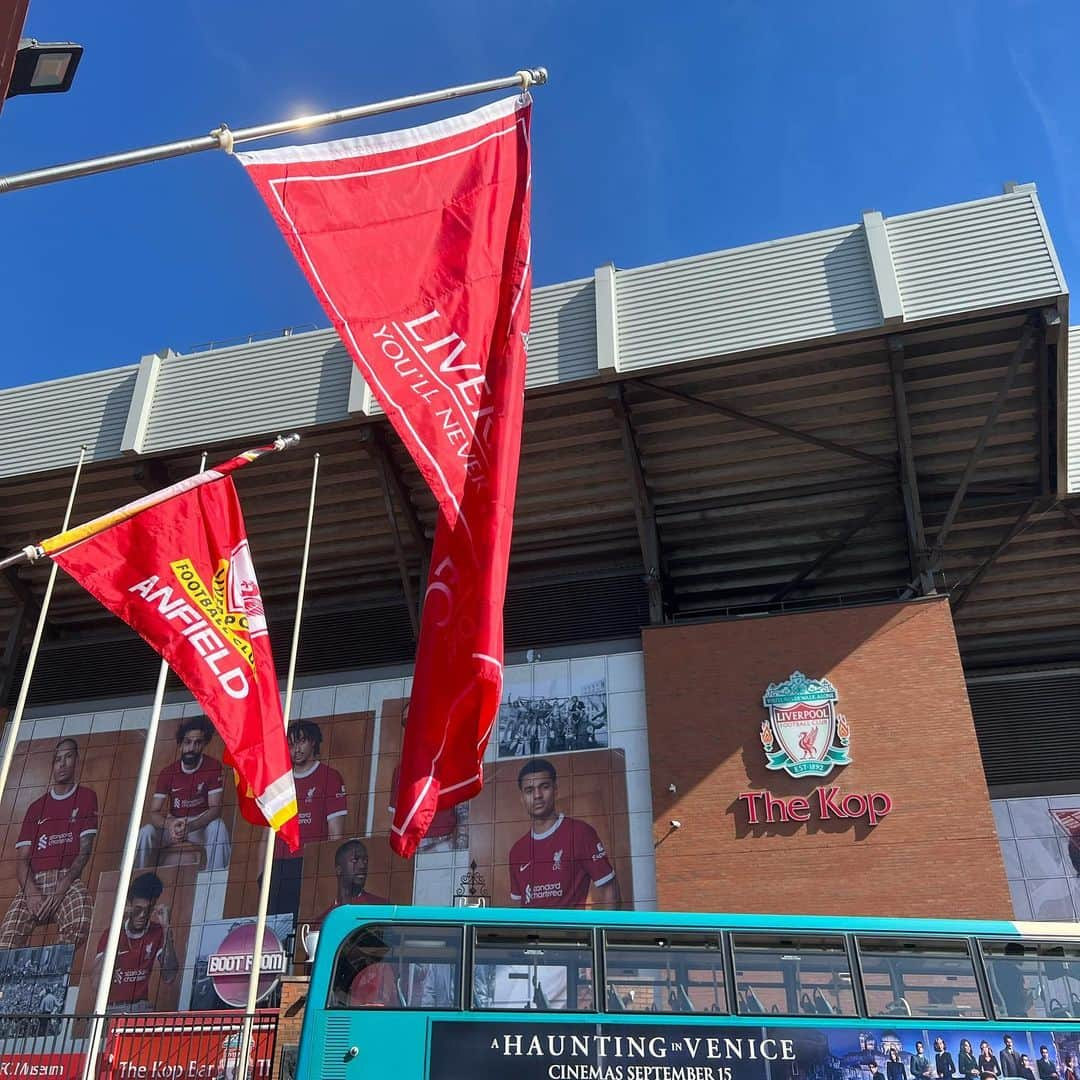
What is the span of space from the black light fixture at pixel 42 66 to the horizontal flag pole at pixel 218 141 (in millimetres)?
1034

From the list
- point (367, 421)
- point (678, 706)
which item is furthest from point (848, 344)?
point (367, 421)

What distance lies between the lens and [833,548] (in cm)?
2367

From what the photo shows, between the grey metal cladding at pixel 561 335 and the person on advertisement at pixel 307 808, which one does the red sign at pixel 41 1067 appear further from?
the grey metal cladding at pixel 561 335

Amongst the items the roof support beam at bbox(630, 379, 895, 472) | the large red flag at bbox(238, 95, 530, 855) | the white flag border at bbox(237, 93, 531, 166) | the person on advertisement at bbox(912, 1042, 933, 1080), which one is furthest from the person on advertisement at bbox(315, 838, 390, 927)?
the white flag border at bbox(237, 93, 531, 166)

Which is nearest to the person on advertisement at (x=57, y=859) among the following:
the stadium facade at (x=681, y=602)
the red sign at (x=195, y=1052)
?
the stadium facade at (x=681, y=602)

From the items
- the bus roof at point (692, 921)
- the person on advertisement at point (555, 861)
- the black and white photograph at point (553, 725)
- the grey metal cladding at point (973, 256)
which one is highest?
the grey metal cladding at point (973, 256)

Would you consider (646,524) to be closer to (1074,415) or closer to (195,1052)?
(1074,415)

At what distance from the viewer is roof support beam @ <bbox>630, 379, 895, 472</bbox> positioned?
21203mm

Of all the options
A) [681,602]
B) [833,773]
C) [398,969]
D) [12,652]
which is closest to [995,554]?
[833,773]

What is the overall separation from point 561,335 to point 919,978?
50.2ft

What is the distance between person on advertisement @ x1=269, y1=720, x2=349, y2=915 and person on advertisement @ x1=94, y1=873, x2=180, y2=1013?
275cm

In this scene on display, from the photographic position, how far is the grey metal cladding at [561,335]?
2136 cm

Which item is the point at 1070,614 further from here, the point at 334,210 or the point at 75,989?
the point at 75,989

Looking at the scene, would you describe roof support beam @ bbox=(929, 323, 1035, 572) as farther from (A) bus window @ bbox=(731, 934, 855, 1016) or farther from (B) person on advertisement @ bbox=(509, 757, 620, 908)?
(A) bus window @ bbox=(731, 934, 855, 1016)
